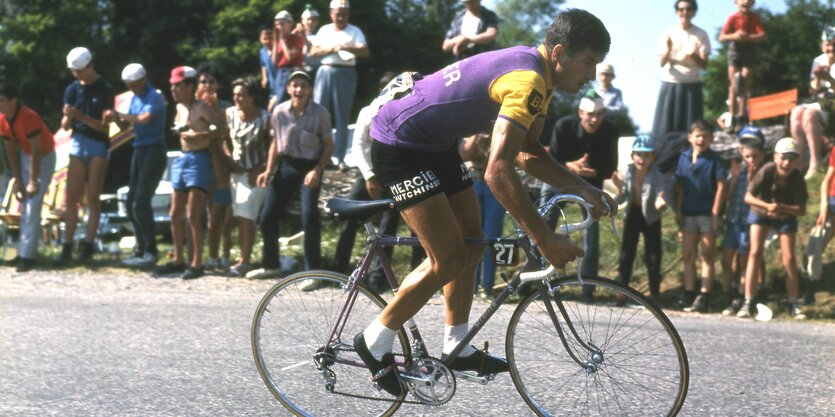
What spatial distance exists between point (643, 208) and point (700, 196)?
20.8 inches

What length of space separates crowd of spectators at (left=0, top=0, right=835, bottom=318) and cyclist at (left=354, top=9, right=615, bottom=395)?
139 inches

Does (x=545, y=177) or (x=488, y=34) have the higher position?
(x=488, y=34)

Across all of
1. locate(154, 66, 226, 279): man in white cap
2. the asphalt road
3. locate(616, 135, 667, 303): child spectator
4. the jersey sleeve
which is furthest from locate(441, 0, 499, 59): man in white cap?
the jersey sleeve

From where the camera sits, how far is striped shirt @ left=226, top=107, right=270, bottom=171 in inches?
481

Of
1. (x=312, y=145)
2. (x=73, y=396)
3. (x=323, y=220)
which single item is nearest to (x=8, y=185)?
(x=323, y=220)

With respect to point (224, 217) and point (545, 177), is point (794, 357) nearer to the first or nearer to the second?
point (545, 177)

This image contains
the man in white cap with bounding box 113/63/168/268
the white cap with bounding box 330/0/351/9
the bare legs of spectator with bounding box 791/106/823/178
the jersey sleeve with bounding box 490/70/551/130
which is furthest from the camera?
the white cap with bounding box 330/0/351/9

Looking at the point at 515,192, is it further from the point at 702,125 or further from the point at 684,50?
the point at 684,50

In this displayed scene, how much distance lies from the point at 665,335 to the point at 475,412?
136cm

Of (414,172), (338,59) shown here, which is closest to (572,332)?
(414,172)

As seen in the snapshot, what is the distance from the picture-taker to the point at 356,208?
5738 millimetres

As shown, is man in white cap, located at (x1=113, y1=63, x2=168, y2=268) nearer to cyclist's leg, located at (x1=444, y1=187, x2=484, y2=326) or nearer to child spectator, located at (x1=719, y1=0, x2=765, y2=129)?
child spectator, located at (x1=719, y1=0, x2=765, y2=129)

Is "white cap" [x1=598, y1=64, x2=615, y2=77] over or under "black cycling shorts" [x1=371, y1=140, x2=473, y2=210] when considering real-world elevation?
over

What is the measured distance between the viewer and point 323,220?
593 inches
